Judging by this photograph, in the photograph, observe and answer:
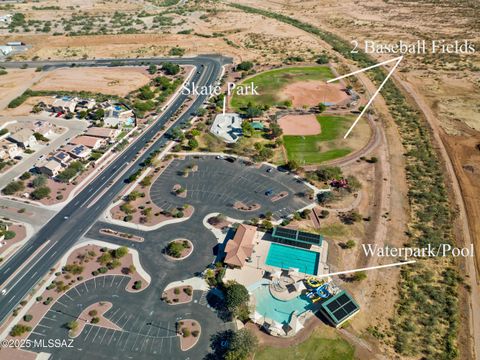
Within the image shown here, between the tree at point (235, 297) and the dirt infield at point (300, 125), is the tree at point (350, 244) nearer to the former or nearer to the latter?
the tree at point (235, 297)

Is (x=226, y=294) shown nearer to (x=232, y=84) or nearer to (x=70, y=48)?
(x=232, y=84)

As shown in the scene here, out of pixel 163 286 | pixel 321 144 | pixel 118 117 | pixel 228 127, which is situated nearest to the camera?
pixel 163 286

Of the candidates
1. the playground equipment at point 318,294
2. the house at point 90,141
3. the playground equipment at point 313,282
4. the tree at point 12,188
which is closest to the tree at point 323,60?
the house at point 90,141

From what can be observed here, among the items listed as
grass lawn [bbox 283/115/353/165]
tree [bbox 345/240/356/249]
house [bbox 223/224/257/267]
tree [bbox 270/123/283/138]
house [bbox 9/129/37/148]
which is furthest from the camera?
tree [bbox 270/123/283/138]

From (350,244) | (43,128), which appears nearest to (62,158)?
(43,128)

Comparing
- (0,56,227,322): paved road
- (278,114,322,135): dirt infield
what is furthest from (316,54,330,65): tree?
(0,56,227,322): paved road

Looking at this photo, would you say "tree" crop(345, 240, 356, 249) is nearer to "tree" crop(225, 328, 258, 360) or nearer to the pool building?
the pool building

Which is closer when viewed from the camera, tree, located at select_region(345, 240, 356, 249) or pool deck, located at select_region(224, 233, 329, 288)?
pool deck, located at select_region(224, 233, 329, 288)

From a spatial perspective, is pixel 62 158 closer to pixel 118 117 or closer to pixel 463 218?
pixel 118 117
